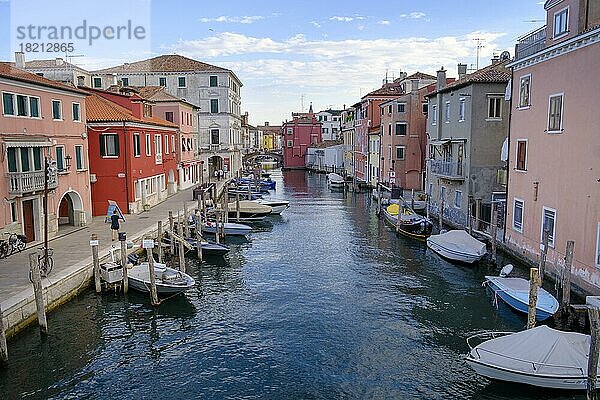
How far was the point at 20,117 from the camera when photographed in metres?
21.0

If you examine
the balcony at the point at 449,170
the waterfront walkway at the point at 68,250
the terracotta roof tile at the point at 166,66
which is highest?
the terracotta roof tile at the point at 166,66

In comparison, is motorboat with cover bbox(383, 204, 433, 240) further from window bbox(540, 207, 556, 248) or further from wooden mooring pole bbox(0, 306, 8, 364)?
wooden mooring pole bbox(0, 306, 8, 364)

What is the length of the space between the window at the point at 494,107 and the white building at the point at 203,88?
36841mm

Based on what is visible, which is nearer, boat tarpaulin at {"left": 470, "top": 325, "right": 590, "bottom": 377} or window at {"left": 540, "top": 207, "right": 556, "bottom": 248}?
boat tarpaulin at {"left": 470, "top": 325, "right": 590, "bottom": 377}

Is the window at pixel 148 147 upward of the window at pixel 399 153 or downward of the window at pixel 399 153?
upward

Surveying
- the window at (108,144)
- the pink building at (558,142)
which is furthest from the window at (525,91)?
the window at (108,144)

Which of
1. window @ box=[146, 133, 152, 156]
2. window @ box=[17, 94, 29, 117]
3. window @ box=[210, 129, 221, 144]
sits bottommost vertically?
window @ box=[146, 133, 152, 156]

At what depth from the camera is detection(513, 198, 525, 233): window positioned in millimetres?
22078

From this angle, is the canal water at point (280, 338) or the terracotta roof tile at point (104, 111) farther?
the terracotta roof tile at point (104, 111)

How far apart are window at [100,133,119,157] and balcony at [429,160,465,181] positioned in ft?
62.7

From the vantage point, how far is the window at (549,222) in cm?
1900

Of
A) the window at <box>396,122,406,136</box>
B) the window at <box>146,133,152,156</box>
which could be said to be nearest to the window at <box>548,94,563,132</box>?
the window at <box>146,133,152,156</box>

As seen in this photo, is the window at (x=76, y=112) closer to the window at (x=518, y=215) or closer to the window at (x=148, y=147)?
the window at (x=148, y=147)

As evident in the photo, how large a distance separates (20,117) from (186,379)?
46.5ft
